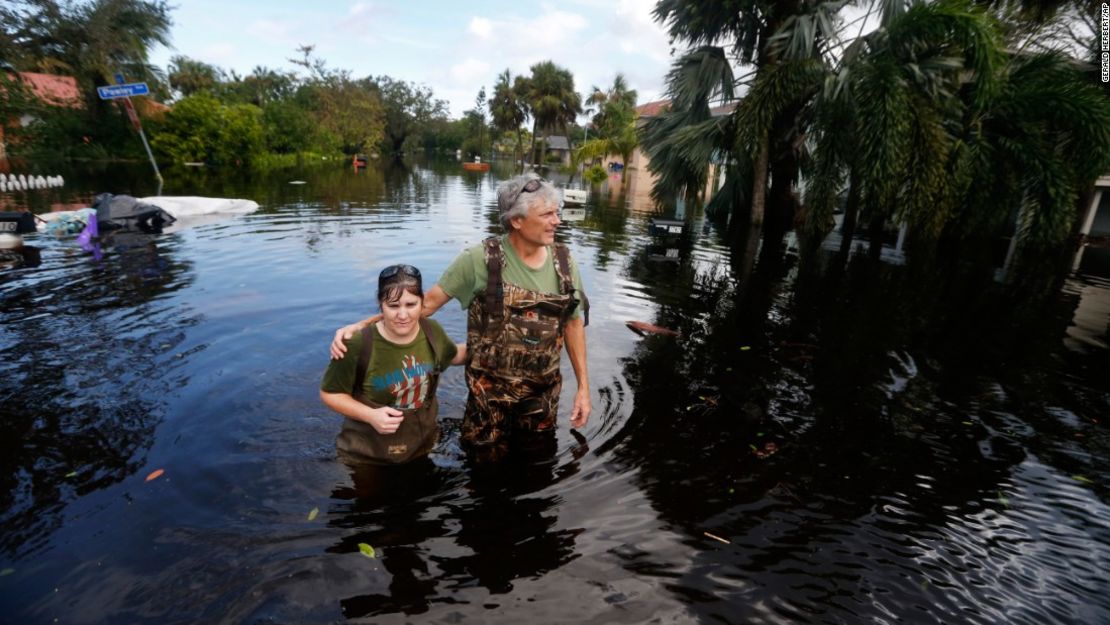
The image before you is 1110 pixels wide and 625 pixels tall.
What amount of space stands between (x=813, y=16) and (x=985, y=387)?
1160 cm

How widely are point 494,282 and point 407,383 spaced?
0.74 metres

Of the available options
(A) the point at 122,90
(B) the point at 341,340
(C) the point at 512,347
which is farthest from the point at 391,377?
(A) the point at 122,90

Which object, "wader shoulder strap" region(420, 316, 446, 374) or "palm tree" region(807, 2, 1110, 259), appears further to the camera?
"palm tree" region(807, 2, 1110, 259)

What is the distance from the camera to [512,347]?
119 inches

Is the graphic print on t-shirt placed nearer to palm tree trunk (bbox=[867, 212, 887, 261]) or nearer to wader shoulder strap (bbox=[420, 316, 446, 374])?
wader shoulder strap (bbox=[420, 316, 446, 374])

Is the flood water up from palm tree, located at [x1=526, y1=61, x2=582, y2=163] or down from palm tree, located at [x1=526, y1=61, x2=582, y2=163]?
down

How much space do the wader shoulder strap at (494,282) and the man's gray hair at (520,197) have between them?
0.18m

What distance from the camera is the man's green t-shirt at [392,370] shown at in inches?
105

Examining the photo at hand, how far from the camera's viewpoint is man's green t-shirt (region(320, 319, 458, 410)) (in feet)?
8.77

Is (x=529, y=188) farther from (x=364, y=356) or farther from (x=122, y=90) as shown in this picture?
(x=122, y=90)

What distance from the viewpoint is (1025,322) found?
8.23 metres

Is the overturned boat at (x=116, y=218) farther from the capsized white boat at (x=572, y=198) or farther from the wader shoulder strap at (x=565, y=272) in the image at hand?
the capsized white boat at (x=572, y=198)

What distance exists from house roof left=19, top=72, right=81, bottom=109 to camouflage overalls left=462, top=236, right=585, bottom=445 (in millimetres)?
48374

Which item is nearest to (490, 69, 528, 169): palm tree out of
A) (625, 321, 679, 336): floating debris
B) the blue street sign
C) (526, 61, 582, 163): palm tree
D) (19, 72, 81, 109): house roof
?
(526, 61, 582, 163): palm tree
